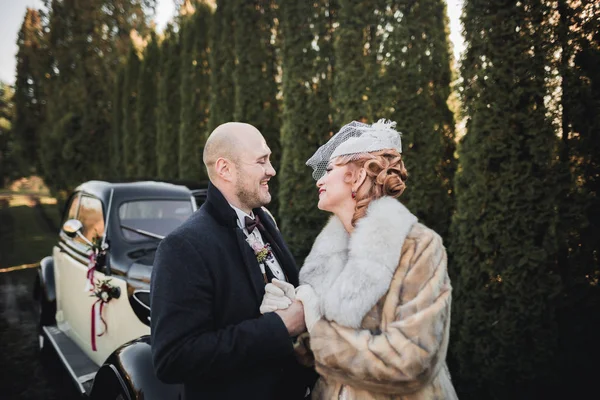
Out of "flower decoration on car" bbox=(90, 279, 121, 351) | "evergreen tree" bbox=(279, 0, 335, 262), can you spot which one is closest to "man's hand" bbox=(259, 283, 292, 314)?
"flower decoration on car" bbox=(90, 279, 121, 351)

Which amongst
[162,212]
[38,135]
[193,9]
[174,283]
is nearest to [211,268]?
[174,283]

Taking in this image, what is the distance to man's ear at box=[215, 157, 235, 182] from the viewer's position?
2094 mm

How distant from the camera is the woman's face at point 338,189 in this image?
198 cm

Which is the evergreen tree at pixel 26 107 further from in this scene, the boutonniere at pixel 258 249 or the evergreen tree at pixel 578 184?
the boutonniere at pixel 258 249

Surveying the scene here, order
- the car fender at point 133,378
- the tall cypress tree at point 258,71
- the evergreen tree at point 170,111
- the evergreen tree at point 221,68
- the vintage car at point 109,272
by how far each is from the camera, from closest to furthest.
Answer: the car fender at point 133,378 → the vintage car at point 109,272 → the tall cypress tree at point 258,71 → the evergreen tree at point 221,68 → the evergreen tree at point 170,111

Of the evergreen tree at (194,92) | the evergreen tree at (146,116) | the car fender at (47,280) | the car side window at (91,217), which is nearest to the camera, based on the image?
the car side window at (91,217)

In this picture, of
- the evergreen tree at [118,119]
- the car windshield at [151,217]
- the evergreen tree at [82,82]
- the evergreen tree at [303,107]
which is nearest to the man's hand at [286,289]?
the car windshield at [151,217]

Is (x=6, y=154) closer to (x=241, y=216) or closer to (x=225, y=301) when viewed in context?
(x=241, y=216)

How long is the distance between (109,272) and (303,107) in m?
4.06

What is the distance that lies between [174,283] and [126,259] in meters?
2.62

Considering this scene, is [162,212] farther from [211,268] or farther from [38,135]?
[38,135]

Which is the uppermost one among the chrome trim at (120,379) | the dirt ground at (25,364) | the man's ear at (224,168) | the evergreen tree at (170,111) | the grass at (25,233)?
the evergreen tree at (170,111)

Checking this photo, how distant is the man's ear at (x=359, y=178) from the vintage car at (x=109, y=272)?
6.03 feet

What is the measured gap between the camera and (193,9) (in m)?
11.4
